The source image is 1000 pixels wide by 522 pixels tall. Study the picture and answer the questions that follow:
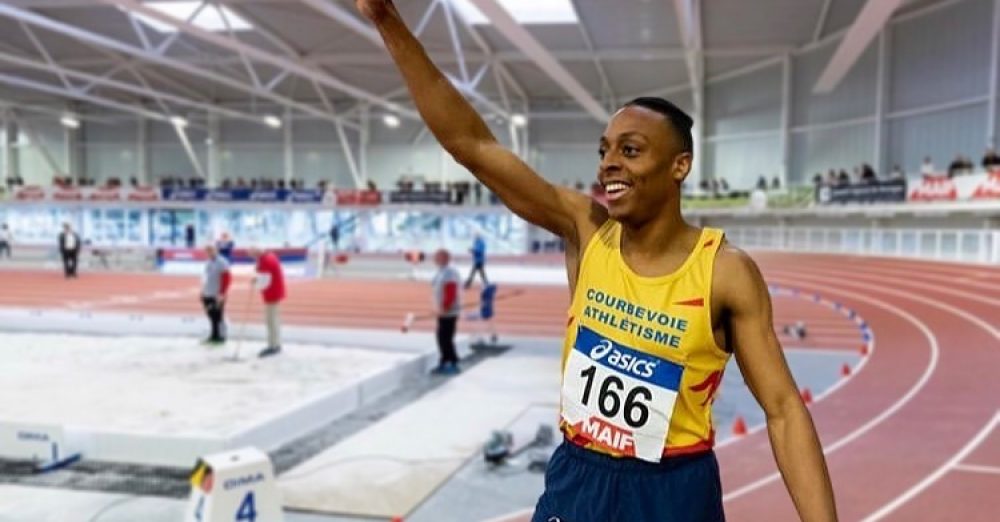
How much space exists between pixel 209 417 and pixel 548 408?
133 inches

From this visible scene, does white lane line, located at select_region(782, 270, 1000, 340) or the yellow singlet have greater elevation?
the yellow singlet

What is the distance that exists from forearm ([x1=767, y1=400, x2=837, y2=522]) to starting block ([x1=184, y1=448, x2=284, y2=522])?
3.08 metres

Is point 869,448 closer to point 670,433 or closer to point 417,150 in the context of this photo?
point 670,433

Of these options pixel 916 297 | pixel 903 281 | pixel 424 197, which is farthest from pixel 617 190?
pixel 424 197

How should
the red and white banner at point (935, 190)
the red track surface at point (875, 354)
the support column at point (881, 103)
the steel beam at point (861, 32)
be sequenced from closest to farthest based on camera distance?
the red track surface at point (875, 354)
the steel beam at point (861, 32)
the red and white banner at point (935, 190)
the support column at point (881, 103)

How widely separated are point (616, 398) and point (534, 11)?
25.2 meters

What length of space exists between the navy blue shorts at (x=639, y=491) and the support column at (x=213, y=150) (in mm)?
43696

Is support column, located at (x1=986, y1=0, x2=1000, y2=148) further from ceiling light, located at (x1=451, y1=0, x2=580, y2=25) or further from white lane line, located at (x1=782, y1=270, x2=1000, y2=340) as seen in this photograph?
ceiling light, located at (x1=451, y1=0, x2=580, y2=25)

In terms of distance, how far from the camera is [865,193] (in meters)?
22.2

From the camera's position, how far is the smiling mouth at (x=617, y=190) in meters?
1.72

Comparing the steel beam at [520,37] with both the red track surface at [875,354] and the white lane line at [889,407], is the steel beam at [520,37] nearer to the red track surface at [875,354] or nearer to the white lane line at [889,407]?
the red track surface at [875,354]

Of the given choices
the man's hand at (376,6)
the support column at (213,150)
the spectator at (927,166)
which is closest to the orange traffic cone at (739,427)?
the man's hand at (376,6)

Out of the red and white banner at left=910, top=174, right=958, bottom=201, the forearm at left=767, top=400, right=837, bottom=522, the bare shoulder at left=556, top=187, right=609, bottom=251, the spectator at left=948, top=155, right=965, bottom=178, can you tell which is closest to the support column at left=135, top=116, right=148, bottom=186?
the red and white banner at left=910, top=174, right=958, bottom=201

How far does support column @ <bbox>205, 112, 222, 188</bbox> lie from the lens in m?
42.1
